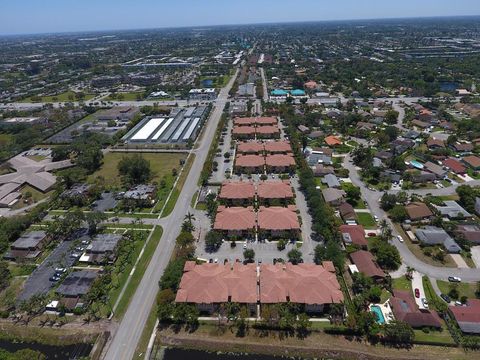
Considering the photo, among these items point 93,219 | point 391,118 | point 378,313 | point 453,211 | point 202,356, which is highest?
point 93,219

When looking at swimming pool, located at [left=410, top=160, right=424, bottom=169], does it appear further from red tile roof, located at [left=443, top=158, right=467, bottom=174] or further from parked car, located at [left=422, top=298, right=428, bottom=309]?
parked car, located at [left=422, top=298, right=428, bottom=309]

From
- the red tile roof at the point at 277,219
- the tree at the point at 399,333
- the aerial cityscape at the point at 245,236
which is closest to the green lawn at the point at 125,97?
the aerial cityscape at the point at 245,236

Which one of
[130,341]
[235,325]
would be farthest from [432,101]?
[130,341]

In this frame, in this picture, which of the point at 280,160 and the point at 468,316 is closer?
the point at 468,316

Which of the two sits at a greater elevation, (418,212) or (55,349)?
(418,212)

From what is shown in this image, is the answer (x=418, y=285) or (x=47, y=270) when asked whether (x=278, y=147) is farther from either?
(x=47, y=270)

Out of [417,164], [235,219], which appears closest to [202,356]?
[235,219]

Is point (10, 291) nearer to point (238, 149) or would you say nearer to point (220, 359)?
point (220, 359)
